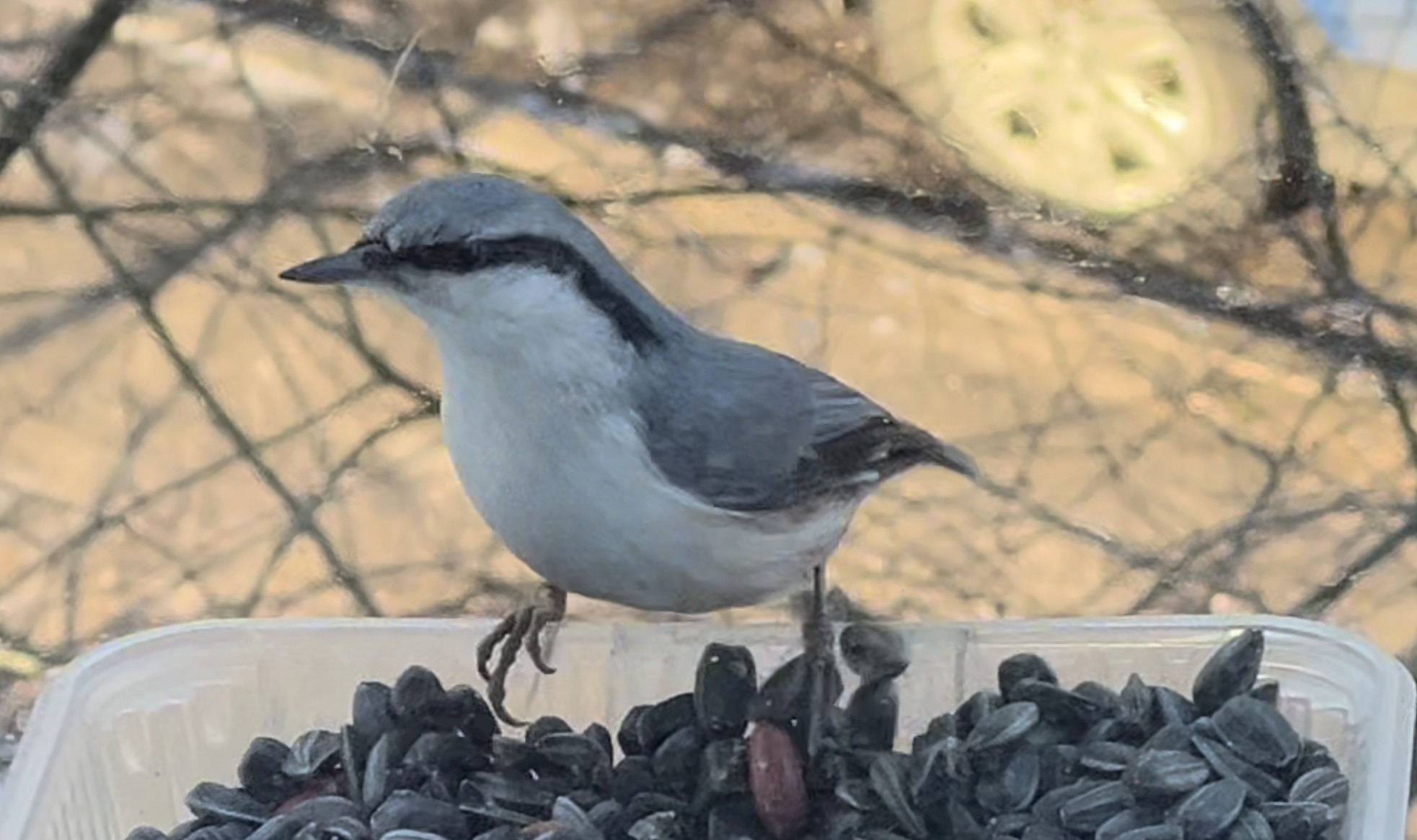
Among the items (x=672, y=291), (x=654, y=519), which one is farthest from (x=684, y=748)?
(x=672, y=291)

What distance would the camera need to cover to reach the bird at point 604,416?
2.08 feet

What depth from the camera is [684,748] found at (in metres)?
0.81

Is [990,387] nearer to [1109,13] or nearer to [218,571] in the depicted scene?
[1109,13]

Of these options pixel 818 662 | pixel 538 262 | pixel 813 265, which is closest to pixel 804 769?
pixel 818 662

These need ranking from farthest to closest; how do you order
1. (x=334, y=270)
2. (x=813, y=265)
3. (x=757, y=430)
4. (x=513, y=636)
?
(x=813, y=265), (x=513, y=636), (x=757, y=430), (x=334, y=270)

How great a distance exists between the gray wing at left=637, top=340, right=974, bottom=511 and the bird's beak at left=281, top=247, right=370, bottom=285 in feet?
0.42

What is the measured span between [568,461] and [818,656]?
203 millimetres

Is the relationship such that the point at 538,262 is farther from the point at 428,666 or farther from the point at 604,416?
the point at 428,666

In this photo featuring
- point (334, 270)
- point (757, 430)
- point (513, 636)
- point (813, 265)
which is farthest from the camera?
point (813, 265)

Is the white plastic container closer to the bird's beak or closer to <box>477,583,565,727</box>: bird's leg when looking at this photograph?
<box>477,583,565,727</box>: bird's leg

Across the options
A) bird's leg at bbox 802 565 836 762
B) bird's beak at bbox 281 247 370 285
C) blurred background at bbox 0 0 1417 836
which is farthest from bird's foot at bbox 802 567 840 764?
blurred background at bbox 0 0 1417 836

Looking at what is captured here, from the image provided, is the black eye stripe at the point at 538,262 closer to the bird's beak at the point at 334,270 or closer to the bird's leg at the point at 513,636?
the bird's beak at the point at 334,270

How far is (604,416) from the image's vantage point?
68 cm

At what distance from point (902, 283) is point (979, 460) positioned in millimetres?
158
